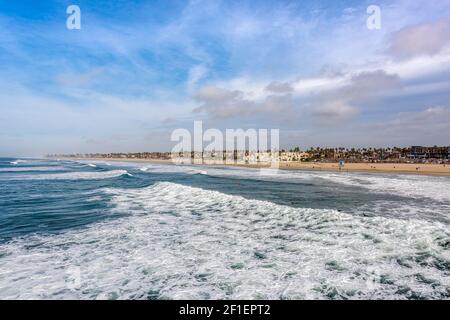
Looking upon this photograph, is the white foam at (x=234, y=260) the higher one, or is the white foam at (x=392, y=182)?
the white foam at (x=234, y=260)

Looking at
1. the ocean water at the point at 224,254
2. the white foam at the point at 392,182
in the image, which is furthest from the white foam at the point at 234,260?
the white foam at the point at 392,182

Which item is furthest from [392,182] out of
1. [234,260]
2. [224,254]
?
[234,260]

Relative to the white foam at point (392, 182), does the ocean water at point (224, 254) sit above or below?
above

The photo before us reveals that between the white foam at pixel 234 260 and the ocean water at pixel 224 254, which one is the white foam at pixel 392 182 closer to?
the ocean water at pixel 224 254

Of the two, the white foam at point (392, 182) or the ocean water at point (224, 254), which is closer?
the ocean water at point (224, 254)

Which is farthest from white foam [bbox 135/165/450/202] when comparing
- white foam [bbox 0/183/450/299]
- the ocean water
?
white foam [bbox 0/183/450/299]

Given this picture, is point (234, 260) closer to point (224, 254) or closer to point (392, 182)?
point (224, 254)

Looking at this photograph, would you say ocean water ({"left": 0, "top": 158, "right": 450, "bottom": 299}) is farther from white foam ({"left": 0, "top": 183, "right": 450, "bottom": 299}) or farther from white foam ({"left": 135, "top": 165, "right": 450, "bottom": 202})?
white foam ({"left": 135, "top": 165, "right": 450, "bottom": 202})
